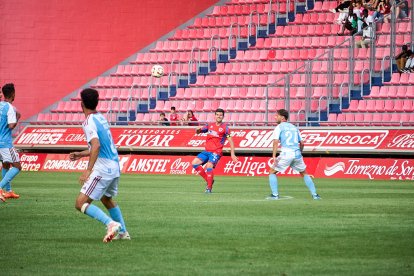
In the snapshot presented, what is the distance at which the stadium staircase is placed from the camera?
118ft

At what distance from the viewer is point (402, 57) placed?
3519cm

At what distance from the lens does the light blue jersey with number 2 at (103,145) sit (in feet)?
40.3

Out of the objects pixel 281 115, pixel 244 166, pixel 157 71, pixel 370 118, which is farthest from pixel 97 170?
pixel 157 71

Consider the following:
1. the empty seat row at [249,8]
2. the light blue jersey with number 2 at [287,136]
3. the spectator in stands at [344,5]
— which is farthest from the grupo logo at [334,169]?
the light blue jersey with number 2 at [287,136]

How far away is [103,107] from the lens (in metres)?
42.5

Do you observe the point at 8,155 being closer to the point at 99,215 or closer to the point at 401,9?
the point at 99,215

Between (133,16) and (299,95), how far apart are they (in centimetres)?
976

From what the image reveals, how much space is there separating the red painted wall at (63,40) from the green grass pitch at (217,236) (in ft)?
69.9

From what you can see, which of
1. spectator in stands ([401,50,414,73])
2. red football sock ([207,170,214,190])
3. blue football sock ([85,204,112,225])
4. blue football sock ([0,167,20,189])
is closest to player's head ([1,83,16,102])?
blue football sock ([0,167,20,189])

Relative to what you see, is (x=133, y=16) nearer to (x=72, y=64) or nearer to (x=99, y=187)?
(x=72, y=64)

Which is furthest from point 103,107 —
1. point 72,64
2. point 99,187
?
point 99,187

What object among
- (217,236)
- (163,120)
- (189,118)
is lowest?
(163,120)

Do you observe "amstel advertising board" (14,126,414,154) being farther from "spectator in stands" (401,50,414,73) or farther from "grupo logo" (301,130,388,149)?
"spectator in stands" (401,50,414,73)

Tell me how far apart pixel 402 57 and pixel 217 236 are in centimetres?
2374
